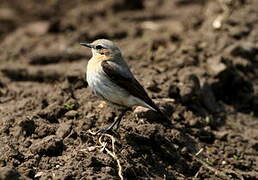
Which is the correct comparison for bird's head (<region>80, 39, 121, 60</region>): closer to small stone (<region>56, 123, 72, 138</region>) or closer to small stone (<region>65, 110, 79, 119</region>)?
small stone (<region>65, 110, 79, 119</region>)

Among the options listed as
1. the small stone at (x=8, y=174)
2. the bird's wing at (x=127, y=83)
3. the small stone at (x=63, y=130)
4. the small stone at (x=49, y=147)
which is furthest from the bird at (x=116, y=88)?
the small stone at (x=8, y=174)

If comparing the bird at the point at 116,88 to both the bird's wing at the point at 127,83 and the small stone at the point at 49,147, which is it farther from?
the small stone at the point at 49,147

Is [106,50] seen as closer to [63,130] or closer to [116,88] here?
[116,88]

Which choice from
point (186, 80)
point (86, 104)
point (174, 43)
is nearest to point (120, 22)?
point (174, 43)

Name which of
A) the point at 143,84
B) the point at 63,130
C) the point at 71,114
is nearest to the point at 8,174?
the point at 63,130

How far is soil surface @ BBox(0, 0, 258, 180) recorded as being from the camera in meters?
6.74

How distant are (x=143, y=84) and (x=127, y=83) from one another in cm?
133

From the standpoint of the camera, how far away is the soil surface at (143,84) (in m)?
6.74

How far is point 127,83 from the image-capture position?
7312 mm

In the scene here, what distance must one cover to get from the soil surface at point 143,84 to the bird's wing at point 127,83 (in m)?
0.47

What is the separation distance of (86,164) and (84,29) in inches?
223

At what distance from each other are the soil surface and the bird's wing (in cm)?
47

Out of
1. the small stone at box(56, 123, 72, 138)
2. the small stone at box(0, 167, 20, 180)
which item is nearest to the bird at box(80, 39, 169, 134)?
the small stone at box(56, 123, 72, 138)

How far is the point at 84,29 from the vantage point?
11500 millimetres
